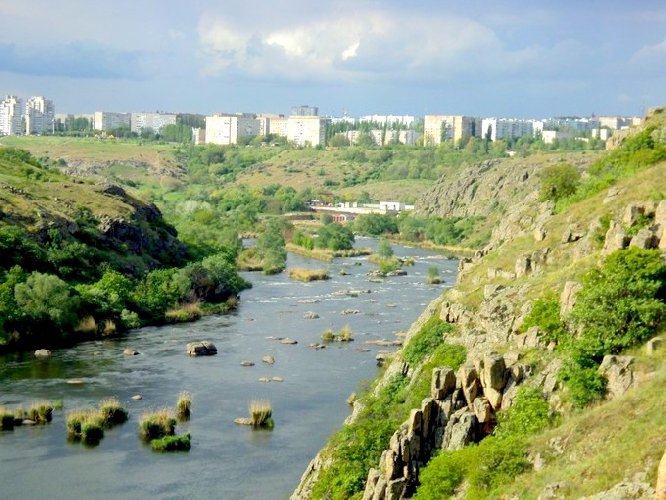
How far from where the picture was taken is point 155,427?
121ft

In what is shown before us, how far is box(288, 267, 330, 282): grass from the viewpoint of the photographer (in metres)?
80.8

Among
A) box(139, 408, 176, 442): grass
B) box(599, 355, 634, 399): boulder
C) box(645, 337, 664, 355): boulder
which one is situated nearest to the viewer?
box(599, 355, 634, 399): boulder

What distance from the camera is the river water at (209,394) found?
32.5 meters

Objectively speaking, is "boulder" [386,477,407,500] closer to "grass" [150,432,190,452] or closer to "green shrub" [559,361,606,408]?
"green shrub" [559,361,606,408]

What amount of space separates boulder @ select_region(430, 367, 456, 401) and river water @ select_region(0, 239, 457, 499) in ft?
23.5

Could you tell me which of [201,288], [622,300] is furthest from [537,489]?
[201,288]

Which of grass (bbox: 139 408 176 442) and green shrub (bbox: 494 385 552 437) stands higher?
green shrub (bbox: 494 385 552 437)

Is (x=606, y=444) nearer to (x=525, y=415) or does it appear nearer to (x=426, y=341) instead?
(x=525, y=415)

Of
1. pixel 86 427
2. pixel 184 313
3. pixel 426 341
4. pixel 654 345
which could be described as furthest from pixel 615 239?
pixel 184 313

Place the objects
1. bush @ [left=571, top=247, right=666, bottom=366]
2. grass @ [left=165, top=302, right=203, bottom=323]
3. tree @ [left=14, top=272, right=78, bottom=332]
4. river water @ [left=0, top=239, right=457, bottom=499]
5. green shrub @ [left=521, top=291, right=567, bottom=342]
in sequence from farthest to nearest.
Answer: grass @ [left=165, top=302, right=203, bottom=323]
tree @ [left=14, top=272, right=78, bottom=332]
river water @ [left=0, top=239, right=457, bottom=499]
green shrub @ [left=521, top=291, right=567, bottom=342]
bush @ [left=571, top=247, right=666, bottom=366]

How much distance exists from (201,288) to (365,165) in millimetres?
116059

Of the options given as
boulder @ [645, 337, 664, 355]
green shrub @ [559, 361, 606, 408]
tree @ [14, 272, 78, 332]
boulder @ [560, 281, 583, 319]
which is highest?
boulder @ [560, 281, 583, 319]

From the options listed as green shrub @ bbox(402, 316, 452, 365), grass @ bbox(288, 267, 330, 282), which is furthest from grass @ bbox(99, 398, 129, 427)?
grass @ bbox(288, 267, 330, 282)

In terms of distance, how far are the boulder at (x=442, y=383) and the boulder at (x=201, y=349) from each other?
2564 centimetres
